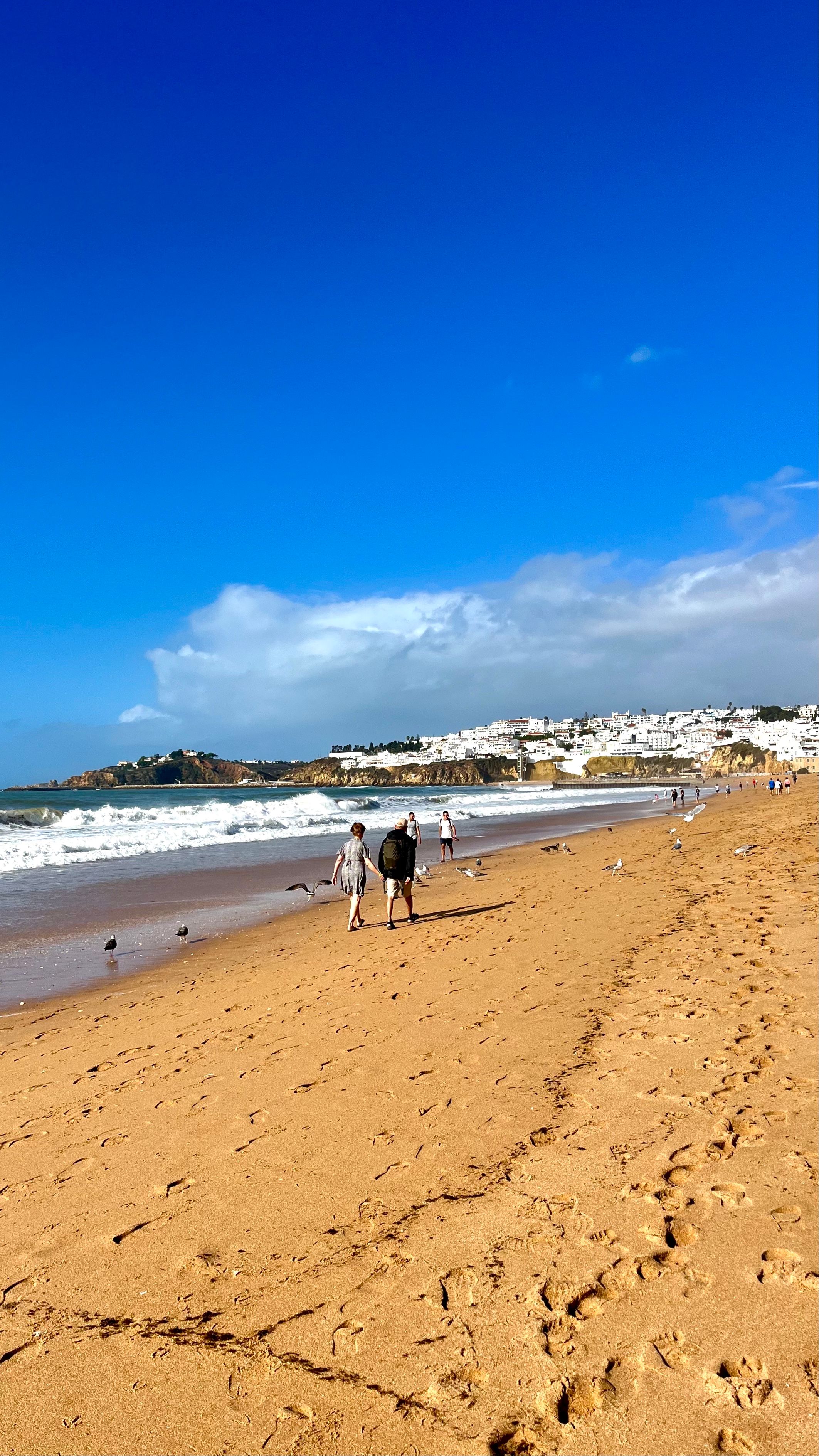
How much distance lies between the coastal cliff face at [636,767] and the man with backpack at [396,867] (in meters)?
124

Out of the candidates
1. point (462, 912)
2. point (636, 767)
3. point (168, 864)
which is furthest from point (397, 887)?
point (636, 767)

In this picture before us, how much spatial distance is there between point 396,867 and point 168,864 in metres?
12.6

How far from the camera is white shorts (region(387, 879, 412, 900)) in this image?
37.7ft

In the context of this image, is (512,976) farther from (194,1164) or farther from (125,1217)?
(125,1217)

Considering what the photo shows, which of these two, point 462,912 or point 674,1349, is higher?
point 674,1349

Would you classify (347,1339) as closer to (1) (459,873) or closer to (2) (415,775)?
(1) (459,873)

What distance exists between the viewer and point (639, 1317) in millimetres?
2861

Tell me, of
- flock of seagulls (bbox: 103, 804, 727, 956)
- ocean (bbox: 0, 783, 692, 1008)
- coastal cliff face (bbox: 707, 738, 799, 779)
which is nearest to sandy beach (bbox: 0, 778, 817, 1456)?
flock of seagulls (bbox: 103, 804, 727, 956)

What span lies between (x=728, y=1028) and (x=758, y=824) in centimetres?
1887

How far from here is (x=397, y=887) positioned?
11633mm

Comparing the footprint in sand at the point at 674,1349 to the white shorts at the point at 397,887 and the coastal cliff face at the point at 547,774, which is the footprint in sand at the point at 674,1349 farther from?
the coastal cliff face at the point at 547,774

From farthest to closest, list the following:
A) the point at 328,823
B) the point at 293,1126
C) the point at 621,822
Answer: the point at 328,823 < the point at 621,822 < the point at 293,1126

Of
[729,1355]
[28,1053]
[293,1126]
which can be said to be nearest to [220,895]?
[28,1053]

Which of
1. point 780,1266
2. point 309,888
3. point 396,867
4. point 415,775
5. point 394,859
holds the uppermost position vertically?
point 394,859
